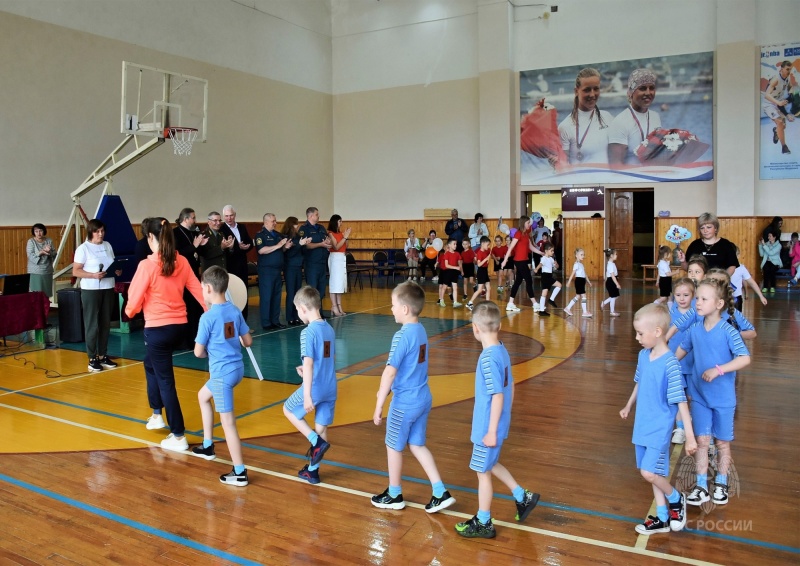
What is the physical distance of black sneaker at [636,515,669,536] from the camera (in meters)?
3.55

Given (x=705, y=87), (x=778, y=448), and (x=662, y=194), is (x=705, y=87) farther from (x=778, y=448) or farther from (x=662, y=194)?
(x=778, y=448)

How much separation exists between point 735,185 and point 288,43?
44.2 feet

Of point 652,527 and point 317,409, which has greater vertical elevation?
point 317,409

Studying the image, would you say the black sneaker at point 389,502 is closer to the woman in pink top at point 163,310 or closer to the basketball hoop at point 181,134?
the woman in pink top at point 163,310

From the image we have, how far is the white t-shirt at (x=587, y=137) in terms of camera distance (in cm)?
1878

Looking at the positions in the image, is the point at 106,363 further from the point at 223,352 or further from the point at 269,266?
the point at 223,352

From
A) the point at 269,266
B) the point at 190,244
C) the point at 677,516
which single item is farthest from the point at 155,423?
the point at 269,266

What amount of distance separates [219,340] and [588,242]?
1615 cm

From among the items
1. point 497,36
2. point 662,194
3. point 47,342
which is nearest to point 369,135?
point 497,36

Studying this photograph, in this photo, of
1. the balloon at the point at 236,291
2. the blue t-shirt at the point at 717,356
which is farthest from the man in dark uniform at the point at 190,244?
the blue t-shirt at the point at 717,356

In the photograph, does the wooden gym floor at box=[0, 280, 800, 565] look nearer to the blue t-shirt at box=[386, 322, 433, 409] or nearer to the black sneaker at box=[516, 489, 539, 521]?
the black sneaker at box=[516, 489, 539, 521]

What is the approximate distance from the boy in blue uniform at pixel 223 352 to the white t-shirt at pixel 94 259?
11.7 ft

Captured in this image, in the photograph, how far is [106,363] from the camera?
7.99 meters

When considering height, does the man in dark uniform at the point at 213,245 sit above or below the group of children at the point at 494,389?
above
